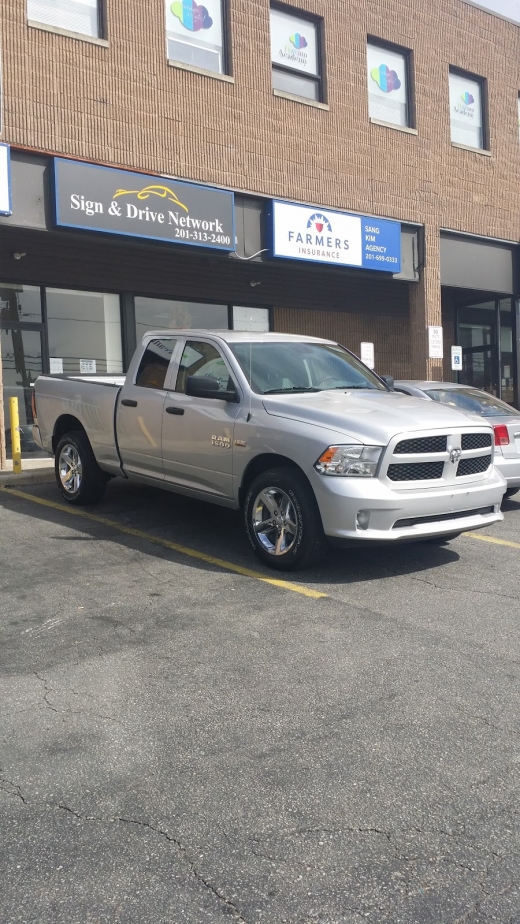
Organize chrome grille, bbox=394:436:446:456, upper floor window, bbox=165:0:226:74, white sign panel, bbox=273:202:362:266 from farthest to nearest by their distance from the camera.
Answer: white sign panel, bbox=273:202:362:266, upper floor window, bbox=165:0:226:74, chrome grille, bbox=394:436:446:456

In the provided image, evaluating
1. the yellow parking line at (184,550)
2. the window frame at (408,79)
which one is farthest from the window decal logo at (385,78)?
the yellow parking line at (184,550)

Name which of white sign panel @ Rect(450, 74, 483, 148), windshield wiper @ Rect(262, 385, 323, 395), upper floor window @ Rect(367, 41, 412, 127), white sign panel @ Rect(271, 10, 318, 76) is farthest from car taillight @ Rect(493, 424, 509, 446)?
white sign panel @ Rect(450, 74, 483, 148)

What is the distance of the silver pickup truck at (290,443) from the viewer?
6.03 meters

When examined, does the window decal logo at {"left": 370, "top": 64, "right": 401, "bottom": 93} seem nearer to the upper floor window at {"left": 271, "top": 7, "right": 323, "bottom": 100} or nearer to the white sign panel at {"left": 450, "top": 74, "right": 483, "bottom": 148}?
the upper floor window at {"left": 271, "top": 7, "right": 323, "bottom": 100}

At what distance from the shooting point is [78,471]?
8.90m

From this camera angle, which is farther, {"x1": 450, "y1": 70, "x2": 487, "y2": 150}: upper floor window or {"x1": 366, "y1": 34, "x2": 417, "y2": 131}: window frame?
{"x1": 450, "y1": 70, "x2": 487, "y2": 150}: upper floor window

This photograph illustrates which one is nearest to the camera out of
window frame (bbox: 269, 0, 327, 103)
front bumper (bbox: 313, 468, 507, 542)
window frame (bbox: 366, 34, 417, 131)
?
front bumper (bbox: 313, 468, 507, 542)

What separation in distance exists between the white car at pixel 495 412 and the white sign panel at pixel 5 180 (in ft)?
18.2

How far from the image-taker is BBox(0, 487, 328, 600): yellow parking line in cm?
595

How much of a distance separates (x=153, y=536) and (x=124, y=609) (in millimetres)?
2199

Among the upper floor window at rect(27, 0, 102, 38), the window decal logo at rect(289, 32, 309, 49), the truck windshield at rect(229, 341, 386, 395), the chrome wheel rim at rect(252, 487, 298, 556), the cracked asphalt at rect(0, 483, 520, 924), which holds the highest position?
the window decal logo at rect(289, 32, 309, 49)

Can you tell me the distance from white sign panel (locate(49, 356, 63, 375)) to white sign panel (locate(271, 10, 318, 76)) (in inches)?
246

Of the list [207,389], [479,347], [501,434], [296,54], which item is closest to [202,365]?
[207,389]

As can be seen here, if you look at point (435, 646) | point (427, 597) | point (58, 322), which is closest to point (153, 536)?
point (427, 597)
